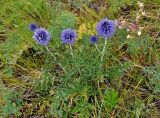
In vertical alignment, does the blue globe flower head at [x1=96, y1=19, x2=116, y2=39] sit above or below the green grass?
above

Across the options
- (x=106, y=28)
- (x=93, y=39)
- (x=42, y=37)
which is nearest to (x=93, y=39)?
(x=93, y=39)

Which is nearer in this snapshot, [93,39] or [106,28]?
[106,28]

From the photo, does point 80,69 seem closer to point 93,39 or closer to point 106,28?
point 93,39

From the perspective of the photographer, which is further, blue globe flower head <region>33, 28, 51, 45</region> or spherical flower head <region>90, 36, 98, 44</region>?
spherical flower head <region>90, 36, 98, 44</region>

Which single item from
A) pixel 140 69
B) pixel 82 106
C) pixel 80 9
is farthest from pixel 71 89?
pixel 80 9

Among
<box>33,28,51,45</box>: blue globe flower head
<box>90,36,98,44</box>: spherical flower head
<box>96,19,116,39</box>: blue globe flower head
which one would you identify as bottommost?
<box>90,36,98,44</box>: spherical flower head

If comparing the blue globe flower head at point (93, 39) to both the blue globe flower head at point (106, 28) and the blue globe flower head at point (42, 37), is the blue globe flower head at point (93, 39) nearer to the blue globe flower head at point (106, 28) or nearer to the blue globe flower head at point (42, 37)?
the blue globe flower head at point (106, 28)

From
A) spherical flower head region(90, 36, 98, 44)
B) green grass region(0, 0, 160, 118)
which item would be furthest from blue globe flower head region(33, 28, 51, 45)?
spherical flower head region(90, 36, 98, 44)

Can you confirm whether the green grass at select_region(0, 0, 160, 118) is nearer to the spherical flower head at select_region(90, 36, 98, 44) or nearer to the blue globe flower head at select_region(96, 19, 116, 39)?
the spherical flower head at select_region(90, 36, 98, 44)
